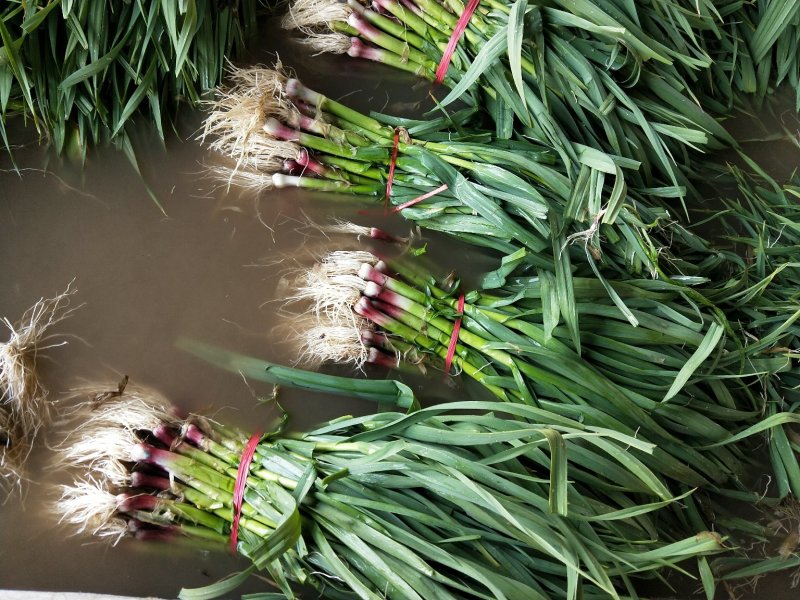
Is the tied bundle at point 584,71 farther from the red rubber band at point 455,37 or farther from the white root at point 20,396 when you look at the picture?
the white root at point 20,396

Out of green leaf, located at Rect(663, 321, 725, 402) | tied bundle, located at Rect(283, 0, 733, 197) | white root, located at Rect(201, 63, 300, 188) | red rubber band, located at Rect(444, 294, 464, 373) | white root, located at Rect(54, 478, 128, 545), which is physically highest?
tied bundle, located at Rect(283, 0, 733, 197)

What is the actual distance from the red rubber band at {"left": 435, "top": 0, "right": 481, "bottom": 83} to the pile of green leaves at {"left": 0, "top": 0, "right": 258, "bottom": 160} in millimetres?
438

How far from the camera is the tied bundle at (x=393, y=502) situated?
1033mm

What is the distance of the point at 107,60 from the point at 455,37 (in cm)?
69

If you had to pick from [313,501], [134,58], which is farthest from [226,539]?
[134,58]

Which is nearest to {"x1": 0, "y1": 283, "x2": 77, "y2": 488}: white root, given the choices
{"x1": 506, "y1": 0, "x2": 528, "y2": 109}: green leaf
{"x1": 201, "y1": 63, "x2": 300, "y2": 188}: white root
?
{"x1": 201, "y1": 63, "x2": 300, "y2": 188}: white root

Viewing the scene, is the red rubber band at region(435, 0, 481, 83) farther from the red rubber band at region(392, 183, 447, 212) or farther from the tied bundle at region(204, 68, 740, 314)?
the red rubber band at region(392, 183, 447, 212)

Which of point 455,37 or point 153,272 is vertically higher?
point 455,37

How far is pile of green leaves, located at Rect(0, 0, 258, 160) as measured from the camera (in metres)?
1.31

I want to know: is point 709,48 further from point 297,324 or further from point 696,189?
point 297,324

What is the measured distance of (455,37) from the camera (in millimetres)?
1395

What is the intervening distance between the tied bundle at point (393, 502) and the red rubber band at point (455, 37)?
0.72 metres

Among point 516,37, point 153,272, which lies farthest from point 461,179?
point 153,272

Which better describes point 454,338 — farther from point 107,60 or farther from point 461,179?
point 107,60
